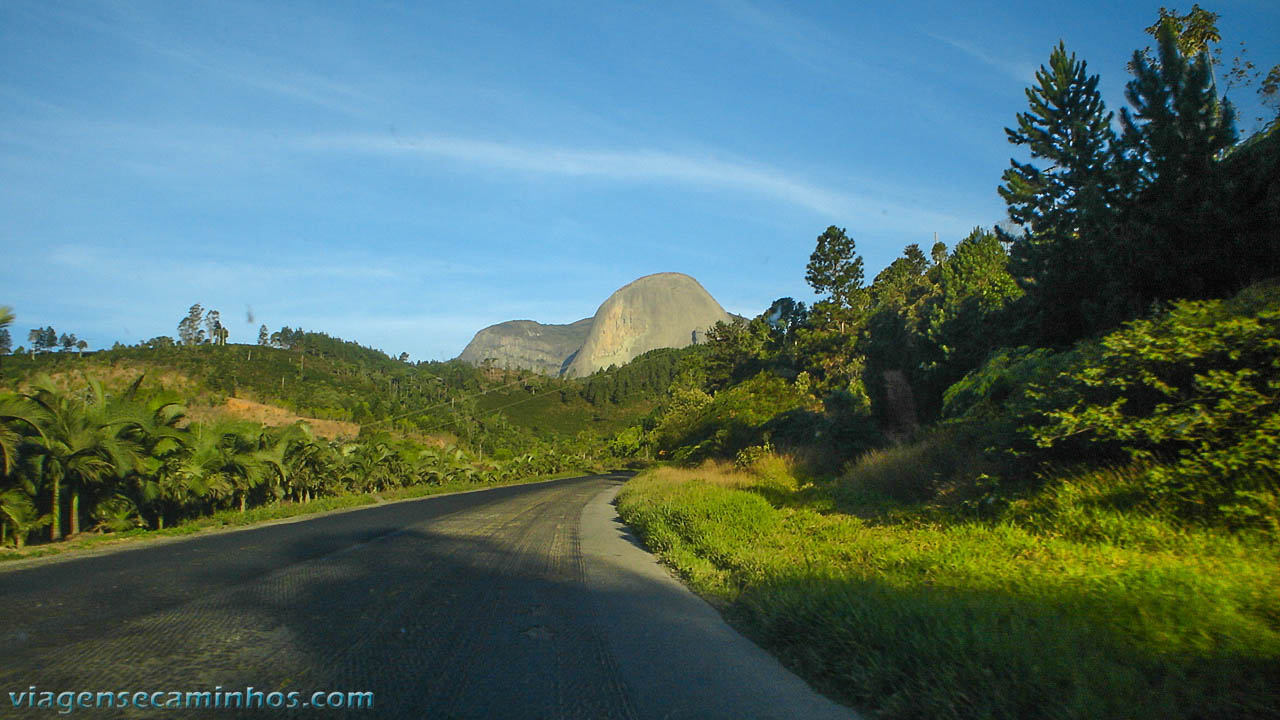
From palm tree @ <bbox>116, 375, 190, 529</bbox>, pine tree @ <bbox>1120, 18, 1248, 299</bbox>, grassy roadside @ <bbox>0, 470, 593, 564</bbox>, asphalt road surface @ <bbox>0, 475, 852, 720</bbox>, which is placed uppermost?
pine tree @ <bbox>1120, 18, 1248, 299</bbox>

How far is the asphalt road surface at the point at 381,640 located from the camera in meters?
4.23

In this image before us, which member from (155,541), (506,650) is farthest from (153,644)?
(155,541)

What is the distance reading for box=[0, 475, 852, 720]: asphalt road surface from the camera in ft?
13.9

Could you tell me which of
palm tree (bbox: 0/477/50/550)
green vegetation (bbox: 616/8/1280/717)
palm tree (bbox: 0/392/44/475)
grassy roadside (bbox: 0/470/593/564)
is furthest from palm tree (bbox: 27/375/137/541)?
green vegetation (bbox: 616/8/1280/717)

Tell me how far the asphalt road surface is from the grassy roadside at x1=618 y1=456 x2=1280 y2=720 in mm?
510

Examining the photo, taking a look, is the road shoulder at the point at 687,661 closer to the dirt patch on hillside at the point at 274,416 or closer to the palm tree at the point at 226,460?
the palm tree at the point at 226,460

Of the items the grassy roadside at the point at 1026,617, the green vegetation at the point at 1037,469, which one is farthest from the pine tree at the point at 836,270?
the grassy roadside at the point at 1026,617

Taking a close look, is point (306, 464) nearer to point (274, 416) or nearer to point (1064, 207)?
point (1064, 207)

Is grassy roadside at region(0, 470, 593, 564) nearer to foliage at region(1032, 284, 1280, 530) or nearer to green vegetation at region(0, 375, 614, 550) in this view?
→ green vegetation at region(0, 375, 614, 550)

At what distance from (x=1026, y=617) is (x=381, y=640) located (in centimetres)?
487

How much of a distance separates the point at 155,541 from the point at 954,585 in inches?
562

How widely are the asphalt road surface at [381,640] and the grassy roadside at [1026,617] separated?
1.67ft

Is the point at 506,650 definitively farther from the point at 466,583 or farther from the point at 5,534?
the point at 5,534

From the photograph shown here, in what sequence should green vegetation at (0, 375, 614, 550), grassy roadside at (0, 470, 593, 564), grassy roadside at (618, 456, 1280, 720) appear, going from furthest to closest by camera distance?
green vegetation at (0, 375, 614, 550) → grassy roadside at (0, 470, 593, 564) → grassy roadside at (618, 456, 1280, 720)
